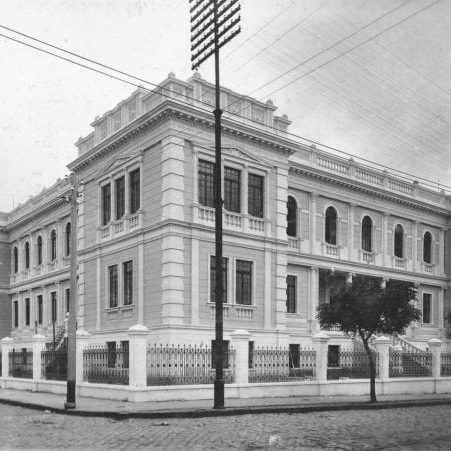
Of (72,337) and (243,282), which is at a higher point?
(243,282)

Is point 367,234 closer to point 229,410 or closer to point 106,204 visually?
→ point 106,204

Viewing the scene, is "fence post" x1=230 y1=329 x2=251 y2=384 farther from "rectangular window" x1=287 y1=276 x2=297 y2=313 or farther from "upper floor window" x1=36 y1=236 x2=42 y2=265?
"upper floor window" x1=36 y1=236 x2=42 y2=265

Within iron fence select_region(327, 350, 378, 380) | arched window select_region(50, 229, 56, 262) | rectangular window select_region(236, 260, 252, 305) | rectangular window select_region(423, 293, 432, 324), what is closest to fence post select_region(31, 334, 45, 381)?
rectangular window select_region(236, 260, 252, 305)

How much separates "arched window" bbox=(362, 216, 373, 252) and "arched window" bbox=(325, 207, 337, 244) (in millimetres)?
2229

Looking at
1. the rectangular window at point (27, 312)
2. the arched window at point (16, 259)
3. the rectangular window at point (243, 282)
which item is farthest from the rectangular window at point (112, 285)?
the arched window at point (16, 259)

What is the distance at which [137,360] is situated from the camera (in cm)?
1734

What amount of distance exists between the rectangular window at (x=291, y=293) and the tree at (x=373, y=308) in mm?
9727

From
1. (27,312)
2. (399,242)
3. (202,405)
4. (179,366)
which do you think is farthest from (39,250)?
(202,405)

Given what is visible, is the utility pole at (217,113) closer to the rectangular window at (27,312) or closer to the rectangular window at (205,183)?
the rectangular window at (205,183)

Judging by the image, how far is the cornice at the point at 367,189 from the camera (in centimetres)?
3012

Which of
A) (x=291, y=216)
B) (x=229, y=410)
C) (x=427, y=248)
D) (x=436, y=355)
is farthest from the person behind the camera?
(x=427, y=248)

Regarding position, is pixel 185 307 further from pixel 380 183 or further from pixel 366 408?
pixel 380 183

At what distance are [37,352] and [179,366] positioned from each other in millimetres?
6694

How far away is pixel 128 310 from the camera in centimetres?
2538
